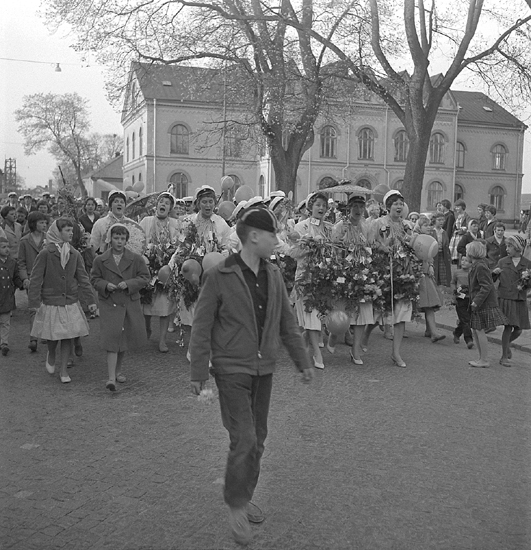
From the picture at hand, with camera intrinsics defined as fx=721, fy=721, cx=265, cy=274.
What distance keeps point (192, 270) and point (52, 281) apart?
5.22ft

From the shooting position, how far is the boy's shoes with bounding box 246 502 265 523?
4.30 m

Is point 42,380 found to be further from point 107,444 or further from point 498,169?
point 498,169

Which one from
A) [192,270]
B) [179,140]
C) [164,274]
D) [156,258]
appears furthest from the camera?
[179,140]

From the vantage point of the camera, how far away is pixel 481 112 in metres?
66.2

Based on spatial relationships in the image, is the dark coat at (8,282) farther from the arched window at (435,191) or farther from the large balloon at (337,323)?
the arched window at (435,191)

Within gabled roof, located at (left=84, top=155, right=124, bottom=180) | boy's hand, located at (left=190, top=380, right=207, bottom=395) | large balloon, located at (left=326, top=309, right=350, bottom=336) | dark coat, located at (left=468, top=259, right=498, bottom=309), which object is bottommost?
large balloon, located at (left=326, top=309, right=350, bottom=336)

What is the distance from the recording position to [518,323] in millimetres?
9484

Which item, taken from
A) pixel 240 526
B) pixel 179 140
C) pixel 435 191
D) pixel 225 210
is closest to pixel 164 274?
pixel 225 210

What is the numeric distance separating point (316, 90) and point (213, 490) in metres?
20.1

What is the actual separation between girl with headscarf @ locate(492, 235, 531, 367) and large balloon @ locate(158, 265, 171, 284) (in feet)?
14.4

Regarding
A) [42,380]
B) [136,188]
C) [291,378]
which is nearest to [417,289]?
[291,378]

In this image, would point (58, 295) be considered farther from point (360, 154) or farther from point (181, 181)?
point (360, 154)

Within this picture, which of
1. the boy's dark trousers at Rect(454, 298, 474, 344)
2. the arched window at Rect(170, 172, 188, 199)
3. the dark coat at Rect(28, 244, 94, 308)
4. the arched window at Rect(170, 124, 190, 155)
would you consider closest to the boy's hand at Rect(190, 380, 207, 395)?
the dark coat at Rect(28, 244, 94, 308)

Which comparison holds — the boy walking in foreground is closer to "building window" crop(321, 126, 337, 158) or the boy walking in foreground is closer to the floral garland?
the floral garland
